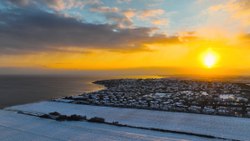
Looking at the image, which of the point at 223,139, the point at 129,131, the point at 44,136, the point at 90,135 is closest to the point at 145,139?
the point at 129,131

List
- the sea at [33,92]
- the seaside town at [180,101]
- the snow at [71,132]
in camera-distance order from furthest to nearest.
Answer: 1. the sea at [33,92]
2. the seaside town at [180,101]
3. the snow at [71,132]

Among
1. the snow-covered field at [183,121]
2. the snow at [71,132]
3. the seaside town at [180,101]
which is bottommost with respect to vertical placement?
the snow at [71,132]

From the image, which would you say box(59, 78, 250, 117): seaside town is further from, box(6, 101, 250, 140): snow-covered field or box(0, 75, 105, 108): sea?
box(0, 75, 105, 108): sea

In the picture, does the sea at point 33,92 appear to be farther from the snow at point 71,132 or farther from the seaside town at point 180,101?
the snow at point 71,132

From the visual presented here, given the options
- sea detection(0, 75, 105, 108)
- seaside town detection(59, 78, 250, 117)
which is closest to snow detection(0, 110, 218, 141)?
seaside town detection(59, 78, 250, 117)

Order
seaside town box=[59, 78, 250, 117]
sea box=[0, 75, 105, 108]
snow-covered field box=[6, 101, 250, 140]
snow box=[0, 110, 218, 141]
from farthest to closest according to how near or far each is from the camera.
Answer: sea box=[0, 75, 105, 108] → seaside town box=[59, 78, 250, 117] → snow-covered field box=[6, 101, 250, 140] → snow box=[0, 110, 218, 141]

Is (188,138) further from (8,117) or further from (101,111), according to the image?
(8,117)

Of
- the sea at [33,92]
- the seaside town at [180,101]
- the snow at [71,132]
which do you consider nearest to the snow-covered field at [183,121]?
the snow at [71,132]

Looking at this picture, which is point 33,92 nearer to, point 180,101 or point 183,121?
point 180,101

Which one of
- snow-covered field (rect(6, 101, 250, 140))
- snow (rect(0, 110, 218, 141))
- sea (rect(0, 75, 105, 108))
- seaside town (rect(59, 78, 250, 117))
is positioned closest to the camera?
snow (rect(0, 110, 218, 141))
